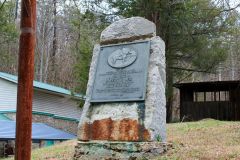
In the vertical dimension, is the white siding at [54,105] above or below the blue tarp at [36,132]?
above

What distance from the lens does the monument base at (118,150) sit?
22.2 ft

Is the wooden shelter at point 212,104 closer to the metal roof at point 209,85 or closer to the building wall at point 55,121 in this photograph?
the metal roof at point 209,85

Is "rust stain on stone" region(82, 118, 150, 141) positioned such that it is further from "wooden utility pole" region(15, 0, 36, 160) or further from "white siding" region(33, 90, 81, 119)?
"white siding" region(33, 90, 81, 119)

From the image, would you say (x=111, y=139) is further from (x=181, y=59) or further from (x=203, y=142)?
(x=181, y=59)

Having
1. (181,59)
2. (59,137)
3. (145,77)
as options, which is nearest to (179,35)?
(181,59)

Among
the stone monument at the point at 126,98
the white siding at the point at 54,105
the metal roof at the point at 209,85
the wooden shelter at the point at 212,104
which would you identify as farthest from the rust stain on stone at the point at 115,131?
the white siding at the point at 54,105

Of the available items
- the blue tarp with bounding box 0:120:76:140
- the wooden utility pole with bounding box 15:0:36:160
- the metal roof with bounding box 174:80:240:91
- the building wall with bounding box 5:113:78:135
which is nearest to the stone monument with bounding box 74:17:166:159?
the wooden utility pole with bounding box 15:0:36:160

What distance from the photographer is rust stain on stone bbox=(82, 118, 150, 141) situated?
22.7 ft

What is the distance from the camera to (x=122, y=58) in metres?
7.67

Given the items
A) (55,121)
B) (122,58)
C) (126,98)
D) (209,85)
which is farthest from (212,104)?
(126,98)

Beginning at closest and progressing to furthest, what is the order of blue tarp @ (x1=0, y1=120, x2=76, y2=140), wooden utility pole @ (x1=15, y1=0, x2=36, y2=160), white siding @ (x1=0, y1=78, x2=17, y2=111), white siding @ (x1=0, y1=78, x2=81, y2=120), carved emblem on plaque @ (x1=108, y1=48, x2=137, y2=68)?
wooden utility pole @ (x1=15, y1=0, x2=36, y2=160)
carved emblem on plaque @ (x1=108, y1=48, x2=137, y2=68)
blue tarp @ (x1=0, y1=120, x2=76, y2=140)
white siding @ (x1=0, y1=78, x2=17, y2=111)
white siding @ (x1=0, y1=78, x2=81, y2=120)

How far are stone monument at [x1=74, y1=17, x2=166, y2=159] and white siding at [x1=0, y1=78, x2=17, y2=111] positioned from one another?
18.9 meters

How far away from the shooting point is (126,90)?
7332 millimetres

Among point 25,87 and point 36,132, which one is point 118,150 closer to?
point 25,87
